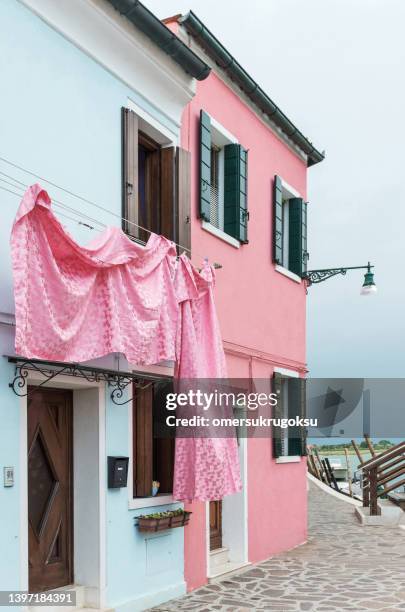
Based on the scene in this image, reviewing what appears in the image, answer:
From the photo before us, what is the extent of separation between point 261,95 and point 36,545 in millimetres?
7723

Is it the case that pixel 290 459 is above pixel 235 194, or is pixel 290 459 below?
below

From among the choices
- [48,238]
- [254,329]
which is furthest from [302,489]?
[48,238]

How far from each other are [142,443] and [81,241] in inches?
97.0

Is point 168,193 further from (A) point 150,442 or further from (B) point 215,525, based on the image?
(B) point 215,525

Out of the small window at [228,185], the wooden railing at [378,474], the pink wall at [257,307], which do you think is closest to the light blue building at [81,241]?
the pink wall at [257,307]

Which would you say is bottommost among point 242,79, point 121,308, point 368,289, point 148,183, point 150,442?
point 150,442

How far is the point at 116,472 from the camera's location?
7797 millimetres

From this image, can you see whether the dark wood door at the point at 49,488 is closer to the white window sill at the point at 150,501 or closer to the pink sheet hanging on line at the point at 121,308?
the white window sill at the point at 150,501

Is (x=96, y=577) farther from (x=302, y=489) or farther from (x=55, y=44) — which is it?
(x=302, y=489)

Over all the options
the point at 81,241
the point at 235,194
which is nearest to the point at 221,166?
the point at 235,194

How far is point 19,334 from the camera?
5992 mm

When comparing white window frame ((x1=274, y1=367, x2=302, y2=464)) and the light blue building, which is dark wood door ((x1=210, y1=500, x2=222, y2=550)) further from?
the light blue building

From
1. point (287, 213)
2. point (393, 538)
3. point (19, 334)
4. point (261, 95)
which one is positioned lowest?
point (393, 538)

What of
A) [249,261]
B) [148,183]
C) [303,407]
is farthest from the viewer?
[303,407]
